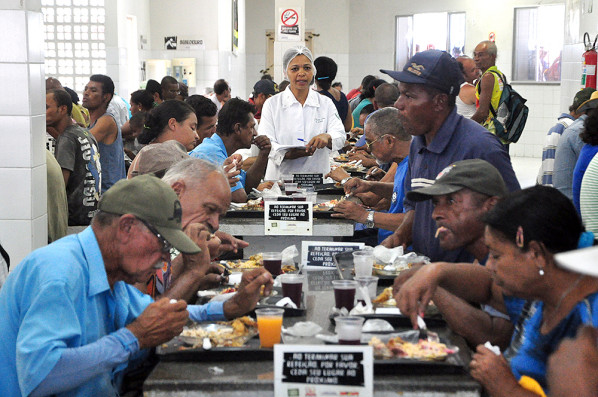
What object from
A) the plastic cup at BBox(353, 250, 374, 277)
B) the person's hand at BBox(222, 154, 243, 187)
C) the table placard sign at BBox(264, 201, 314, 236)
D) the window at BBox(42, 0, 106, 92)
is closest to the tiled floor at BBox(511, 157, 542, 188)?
the window at BBox(42, 0, 106, 92)

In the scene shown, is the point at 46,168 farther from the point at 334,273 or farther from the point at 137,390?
the point at 137,390

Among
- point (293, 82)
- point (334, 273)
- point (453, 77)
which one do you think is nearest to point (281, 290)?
point (334, 273)

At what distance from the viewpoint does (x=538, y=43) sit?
17203 mm

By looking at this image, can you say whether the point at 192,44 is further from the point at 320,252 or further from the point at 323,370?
the point at 323,370

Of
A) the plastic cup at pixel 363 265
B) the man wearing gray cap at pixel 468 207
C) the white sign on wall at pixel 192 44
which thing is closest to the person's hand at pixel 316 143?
the plastic cup at pixel 363 265

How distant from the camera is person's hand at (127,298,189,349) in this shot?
2.31 metres

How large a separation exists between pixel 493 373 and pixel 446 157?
170 centimetres

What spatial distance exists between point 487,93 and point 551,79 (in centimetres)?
877

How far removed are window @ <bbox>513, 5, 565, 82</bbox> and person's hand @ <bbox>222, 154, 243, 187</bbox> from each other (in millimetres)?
13387

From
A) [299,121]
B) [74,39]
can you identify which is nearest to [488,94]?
[299,121]

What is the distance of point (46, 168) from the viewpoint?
17.1 feet

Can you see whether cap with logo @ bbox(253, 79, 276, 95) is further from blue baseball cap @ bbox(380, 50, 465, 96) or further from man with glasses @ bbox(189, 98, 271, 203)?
blue baseball cap @ bbox(380, 50, 465, 96)

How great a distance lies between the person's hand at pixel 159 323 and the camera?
7.57 feet

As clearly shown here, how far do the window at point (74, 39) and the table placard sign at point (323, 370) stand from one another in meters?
10.7
